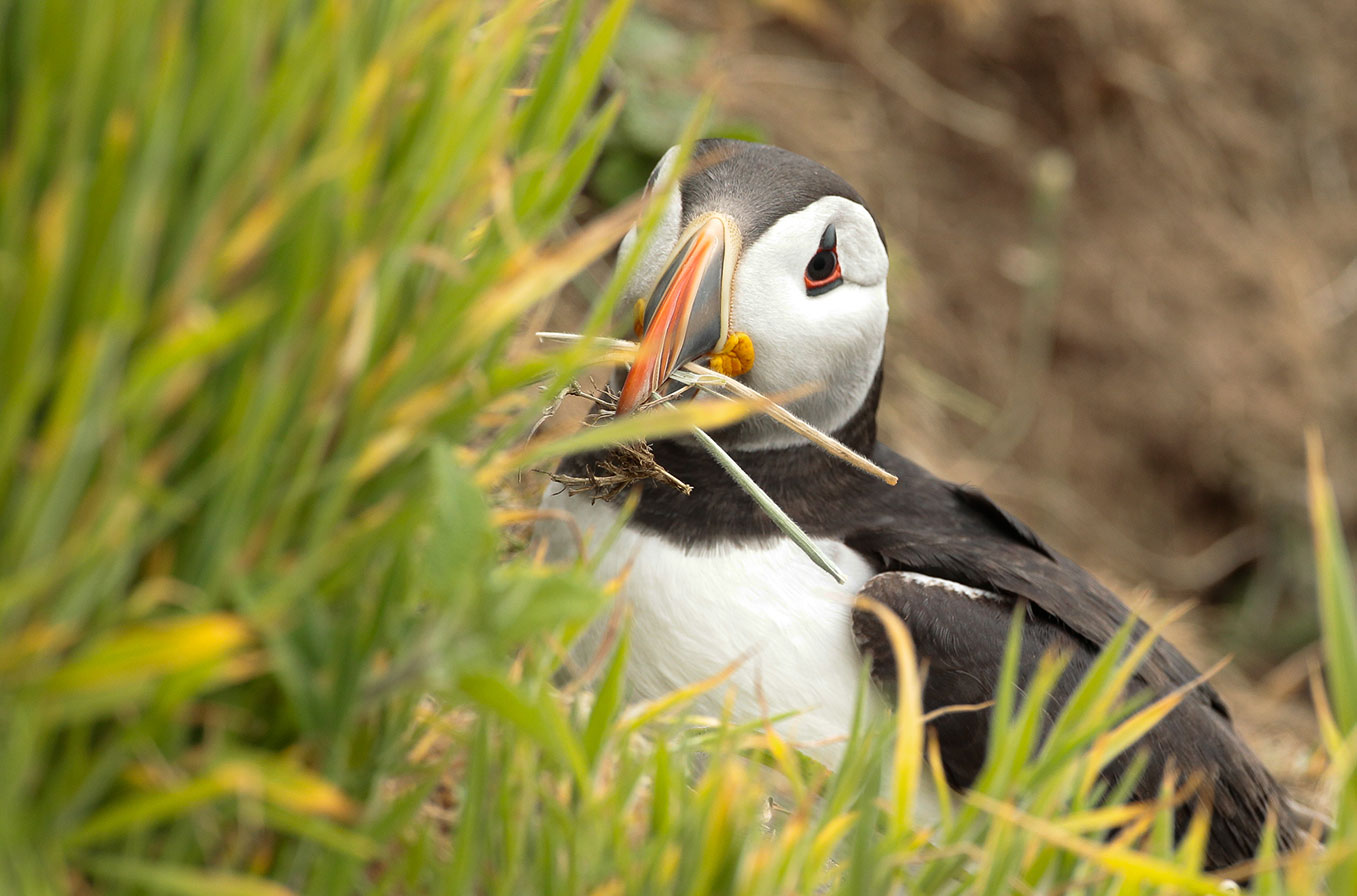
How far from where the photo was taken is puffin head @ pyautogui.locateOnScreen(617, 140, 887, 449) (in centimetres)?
222

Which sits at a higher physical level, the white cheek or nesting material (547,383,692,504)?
the white cheek

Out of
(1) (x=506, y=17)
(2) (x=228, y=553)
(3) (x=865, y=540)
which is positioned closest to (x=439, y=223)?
(1) (x=506, y=17)

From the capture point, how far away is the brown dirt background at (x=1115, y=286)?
218 inches

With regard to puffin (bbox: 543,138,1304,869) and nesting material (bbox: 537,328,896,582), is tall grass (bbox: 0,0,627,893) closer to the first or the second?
nesting material (bbox: 537,328,896,582)

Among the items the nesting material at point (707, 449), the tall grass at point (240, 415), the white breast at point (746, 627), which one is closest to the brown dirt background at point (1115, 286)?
the white breast at point (746, 627)

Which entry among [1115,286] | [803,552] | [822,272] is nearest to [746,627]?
[803,552]

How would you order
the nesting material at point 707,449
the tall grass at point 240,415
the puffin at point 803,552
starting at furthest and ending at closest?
the puffin at point 803,552 → the nesting material at point 707,449 → the tall grass at point 240,415

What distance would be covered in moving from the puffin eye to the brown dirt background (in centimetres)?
281

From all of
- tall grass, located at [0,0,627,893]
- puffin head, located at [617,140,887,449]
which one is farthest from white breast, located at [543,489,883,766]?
tall grass, located at [0,0,627,893]

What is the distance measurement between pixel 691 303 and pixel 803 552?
1.76 feet

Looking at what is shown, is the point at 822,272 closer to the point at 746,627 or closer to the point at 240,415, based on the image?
the point at 746,627

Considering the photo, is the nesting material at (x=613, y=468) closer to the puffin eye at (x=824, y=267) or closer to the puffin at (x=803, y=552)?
the puffin at (x=803, y=552)

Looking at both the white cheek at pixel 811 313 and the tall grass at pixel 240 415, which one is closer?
the tall grass at pixel 240 415

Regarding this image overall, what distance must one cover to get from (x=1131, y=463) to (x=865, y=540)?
3990mm
